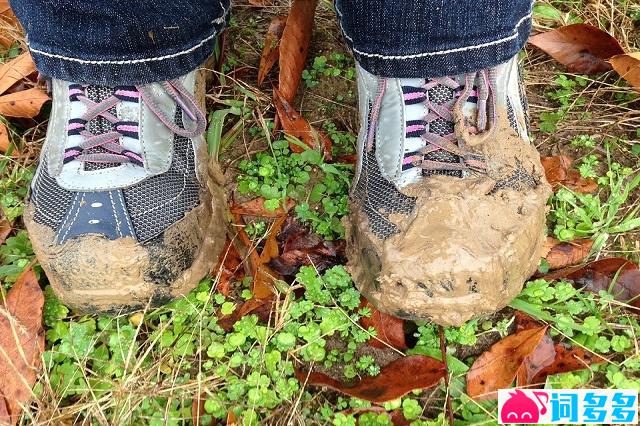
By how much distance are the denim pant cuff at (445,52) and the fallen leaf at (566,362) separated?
0.66m

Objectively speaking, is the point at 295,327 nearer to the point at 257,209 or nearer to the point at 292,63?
the point at 257,209

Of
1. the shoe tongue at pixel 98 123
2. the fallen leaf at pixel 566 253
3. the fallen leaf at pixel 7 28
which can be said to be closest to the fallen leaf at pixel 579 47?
the fallen leaf at pixel 566 253

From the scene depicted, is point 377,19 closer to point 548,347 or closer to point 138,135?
point 138,135

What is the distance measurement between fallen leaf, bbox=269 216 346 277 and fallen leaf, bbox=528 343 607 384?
52 centimetres

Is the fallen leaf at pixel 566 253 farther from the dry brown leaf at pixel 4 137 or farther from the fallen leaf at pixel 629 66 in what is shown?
the dry brown leaf at pixel 4 137

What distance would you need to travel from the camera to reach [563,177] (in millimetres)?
1578

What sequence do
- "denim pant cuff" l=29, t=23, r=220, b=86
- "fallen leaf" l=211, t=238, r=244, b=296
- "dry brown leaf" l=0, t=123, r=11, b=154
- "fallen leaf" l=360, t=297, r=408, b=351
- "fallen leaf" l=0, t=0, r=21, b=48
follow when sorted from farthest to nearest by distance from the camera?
"fallen leaf" l=0, t=0, r=21, b=48 → "dry brown leaf" l=0, t=123, r=11, b=154 → "fallen leaf" l=211, t=238, r=244, b=296 → "fallen leaf" l=360, t=297, r=408, b=351 → "denim pant cuff" l=29, t=23, r=220, b=86

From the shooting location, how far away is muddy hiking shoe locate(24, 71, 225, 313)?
1.27 meters

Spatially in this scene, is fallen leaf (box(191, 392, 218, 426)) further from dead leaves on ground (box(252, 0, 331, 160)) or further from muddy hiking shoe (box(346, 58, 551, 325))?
dead leaves on ground (box(252, 0, 331, 160))

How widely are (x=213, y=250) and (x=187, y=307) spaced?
Answer: 5.9 inches

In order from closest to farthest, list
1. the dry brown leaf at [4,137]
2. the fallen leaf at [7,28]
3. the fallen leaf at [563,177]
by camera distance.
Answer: the fallen leaf at [563,177]
the dry brown leaf at [4,137]
the fallen leaf at [7,28]

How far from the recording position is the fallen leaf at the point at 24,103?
1707mm

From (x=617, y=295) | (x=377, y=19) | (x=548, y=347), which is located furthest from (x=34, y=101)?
(x=617, y=295)
